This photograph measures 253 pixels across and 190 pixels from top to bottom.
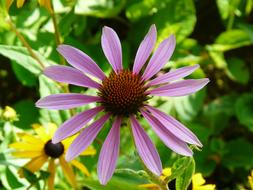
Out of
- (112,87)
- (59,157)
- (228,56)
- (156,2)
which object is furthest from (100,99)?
(228,56)

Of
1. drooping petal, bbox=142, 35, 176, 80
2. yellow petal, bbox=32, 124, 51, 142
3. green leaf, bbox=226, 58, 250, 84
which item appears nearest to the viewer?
drooping petal, bbox=142, 35, 176, 80

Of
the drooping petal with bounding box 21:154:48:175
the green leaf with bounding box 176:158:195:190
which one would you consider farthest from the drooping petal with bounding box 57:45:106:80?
the drooping petal with bounding box 21:154:48:175

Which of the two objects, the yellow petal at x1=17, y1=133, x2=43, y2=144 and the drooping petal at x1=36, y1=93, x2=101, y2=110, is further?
the yellow petal at x1=17, y1=133, x2=43, y2=144

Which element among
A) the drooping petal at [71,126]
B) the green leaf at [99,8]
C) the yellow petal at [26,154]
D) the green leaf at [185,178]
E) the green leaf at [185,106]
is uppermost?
the green leaf at [99,8]

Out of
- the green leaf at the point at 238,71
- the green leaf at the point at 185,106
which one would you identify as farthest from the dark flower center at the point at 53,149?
the green leaf at the point at 238,71

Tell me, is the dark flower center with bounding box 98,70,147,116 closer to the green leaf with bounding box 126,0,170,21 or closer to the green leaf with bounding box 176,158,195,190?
the green leaf with bounding box 176,158,195,190

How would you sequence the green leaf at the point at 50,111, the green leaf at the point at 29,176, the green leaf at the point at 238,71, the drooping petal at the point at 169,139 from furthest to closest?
the green leaf at the point at 238,71 < the green leaf at the point at 50,111 < the green leaf at the point at 29,176 < the drooping petal at the point at 169,139

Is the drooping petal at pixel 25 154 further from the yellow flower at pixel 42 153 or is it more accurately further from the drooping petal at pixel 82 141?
the drooping petal at pixel 82 141
